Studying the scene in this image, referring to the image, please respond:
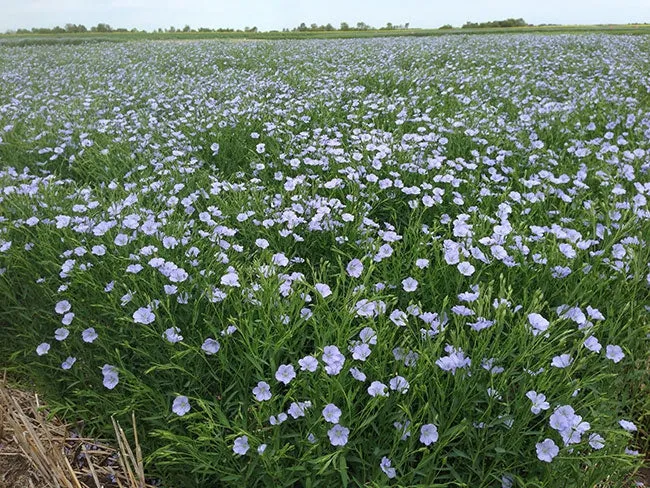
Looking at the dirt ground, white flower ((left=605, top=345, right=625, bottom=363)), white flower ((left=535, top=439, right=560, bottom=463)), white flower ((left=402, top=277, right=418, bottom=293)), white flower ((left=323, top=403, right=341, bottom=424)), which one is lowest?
the dirt ground

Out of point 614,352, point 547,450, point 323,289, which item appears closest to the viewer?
point 547,450

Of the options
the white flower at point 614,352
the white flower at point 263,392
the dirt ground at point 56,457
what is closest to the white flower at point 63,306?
the dirt ground at point 56,457

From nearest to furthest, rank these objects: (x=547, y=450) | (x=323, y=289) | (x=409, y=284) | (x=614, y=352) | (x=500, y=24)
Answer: (x=547, y=450)
(x=614, y=352)
(x=323, y=289)
(x=409, y=284)
(x=500, y=24)

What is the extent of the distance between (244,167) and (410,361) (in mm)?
3241

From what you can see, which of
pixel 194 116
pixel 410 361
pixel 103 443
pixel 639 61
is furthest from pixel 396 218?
pixel 639 61

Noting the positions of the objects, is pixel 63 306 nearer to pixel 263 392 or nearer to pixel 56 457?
pixel 56 457

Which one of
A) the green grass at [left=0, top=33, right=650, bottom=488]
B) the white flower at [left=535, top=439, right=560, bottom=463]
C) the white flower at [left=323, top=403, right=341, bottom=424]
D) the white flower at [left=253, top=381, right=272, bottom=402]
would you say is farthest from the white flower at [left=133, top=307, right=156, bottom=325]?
the white flower at [left=535, top=439, right=560, bottom=463]

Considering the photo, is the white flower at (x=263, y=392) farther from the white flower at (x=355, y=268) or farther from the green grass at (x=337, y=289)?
the white flower at (x=355, y=268)

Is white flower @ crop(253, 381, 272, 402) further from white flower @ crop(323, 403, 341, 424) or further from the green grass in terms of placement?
white flower @ crop(323, 403, 341, 424)

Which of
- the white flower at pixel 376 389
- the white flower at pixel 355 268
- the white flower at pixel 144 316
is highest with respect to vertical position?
the white flower at pixel 355 268

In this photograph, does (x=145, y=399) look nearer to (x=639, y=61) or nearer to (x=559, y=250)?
(x=559, y=250)

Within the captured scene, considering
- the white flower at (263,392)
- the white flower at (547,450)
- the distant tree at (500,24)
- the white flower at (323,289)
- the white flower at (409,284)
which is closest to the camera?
the white flower at (547,450)

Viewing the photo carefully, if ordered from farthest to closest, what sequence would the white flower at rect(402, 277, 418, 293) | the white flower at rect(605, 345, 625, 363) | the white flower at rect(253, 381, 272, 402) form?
1. the white flower at rect(402, 277, 418, 293)
2. the white flower at rect(605, 345, 625, 363)
3. the white flower at rect(253, 381, 272, 402)

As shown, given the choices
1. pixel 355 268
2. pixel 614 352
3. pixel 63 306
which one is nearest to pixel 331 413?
pixel 355 268
